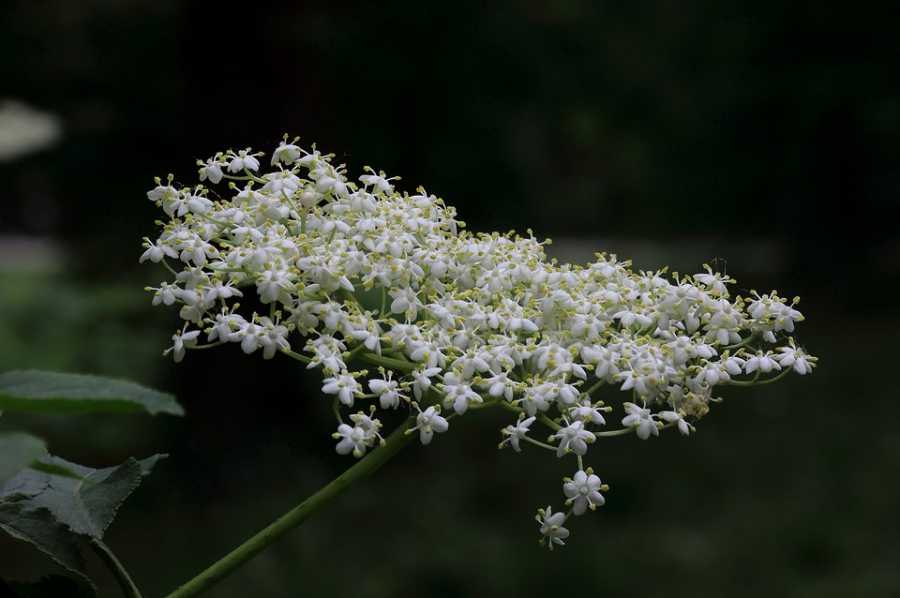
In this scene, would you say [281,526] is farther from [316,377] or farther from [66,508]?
[316,377]

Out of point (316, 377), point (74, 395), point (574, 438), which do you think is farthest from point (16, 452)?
point (316, 377)

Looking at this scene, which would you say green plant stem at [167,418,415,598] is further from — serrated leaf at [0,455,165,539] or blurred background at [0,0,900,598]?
blurred background at [0,0,900,598]

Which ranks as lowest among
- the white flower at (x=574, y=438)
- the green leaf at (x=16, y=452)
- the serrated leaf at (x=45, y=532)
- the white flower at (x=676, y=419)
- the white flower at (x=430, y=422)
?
the green leaf at (x=16, y=452)

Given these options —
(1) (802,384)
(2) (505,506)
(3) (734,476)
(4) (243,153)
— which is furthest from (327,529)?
(1) (802,384)

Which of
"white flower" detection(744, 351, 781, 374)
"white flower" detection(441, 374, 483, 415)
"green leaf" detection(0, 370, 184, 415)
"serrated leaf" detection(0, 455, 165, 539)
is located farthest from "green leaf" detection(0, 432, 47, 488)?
"white flower" detection(744, 351, 781, 374)

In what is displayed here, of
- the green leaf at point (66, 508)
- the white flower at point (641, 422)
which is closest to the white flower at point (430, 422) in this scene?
the white flower at point (641, 422)

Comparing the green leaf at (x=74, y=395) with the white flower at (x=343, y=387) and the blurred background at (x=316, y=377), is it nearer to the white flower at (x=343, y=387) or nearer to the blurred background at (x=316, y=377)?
the white flower at (x=343, y=387)
